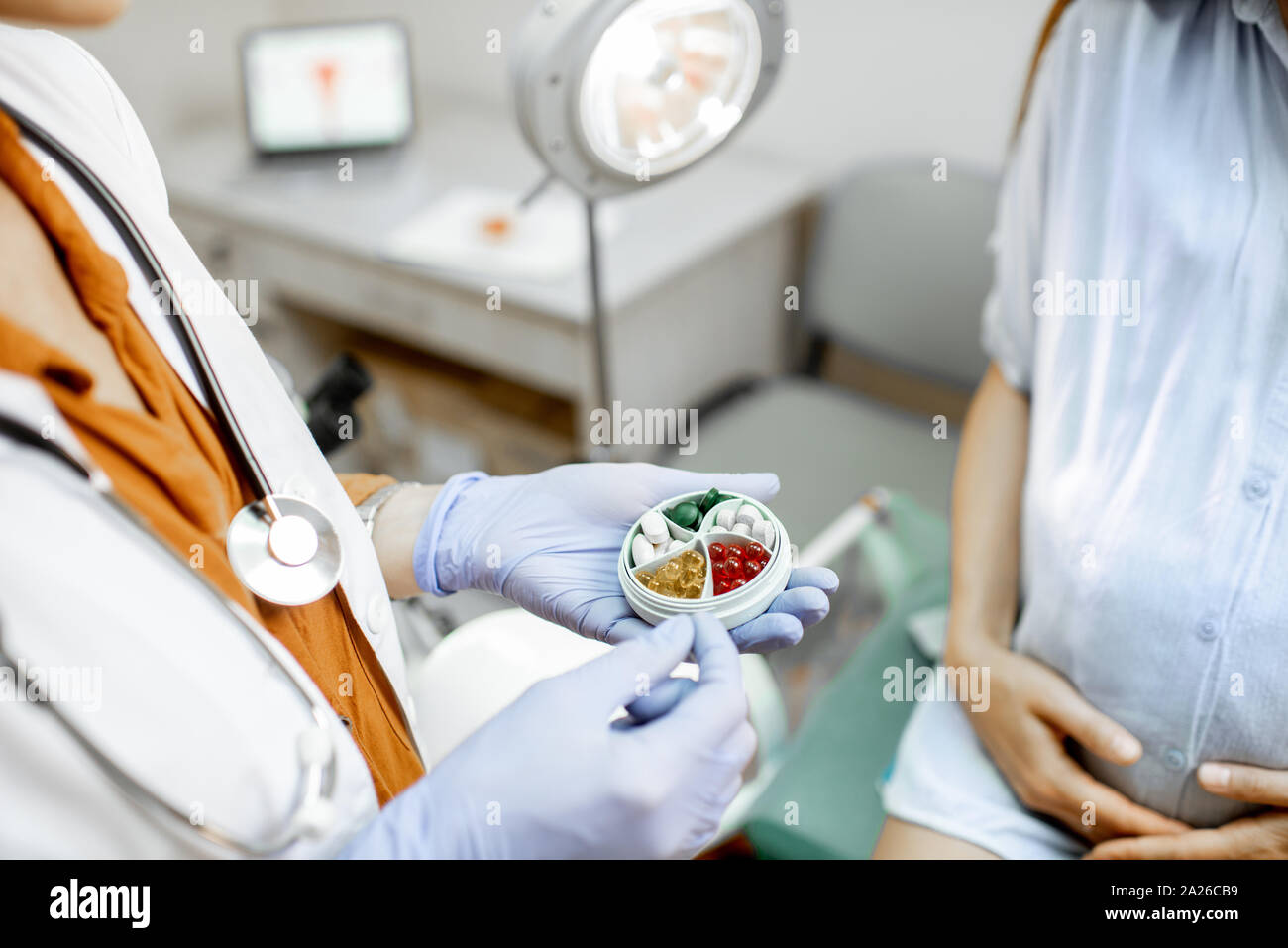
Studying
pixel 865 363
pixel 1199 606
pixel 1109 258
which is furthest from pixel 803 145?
pixel 1199 606

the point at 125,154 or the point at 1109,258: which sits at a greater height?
the point at 125,154

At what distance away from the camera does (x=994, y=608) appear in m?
1.08

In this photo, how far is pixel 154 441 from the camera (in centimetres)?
56

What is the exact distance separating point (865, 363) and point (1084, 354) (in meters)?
1.20

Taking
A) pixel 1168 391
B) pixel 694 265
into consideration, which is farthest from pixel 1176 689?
pixel 694 265

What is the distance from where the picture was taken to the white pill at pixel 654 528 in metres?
0.73

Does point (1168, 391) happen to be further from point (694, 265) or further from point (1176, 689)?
point (694, 265)

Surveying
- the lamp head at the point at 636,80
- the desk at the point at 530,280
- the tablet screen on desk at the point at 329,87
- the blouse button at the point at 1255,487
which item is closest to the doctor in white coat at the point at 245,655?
the lamp head at the point at 636,80

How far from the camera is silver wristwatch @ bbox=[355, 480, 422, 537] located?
0.82 metres

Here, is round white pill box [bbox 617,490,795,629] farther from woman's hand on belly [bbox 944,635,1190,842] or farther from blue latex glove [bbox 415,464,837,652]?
woman's hand on belly [bbox 944,635,1190,842]

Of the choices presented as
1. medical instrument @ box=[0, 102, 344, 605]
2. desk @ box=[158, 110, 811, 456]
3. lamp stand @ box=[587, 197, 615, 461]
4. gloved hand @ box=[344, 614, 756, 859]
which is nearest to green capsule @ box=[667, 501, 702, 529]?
gloved hand @ box=[344, 614, 756, 859]
